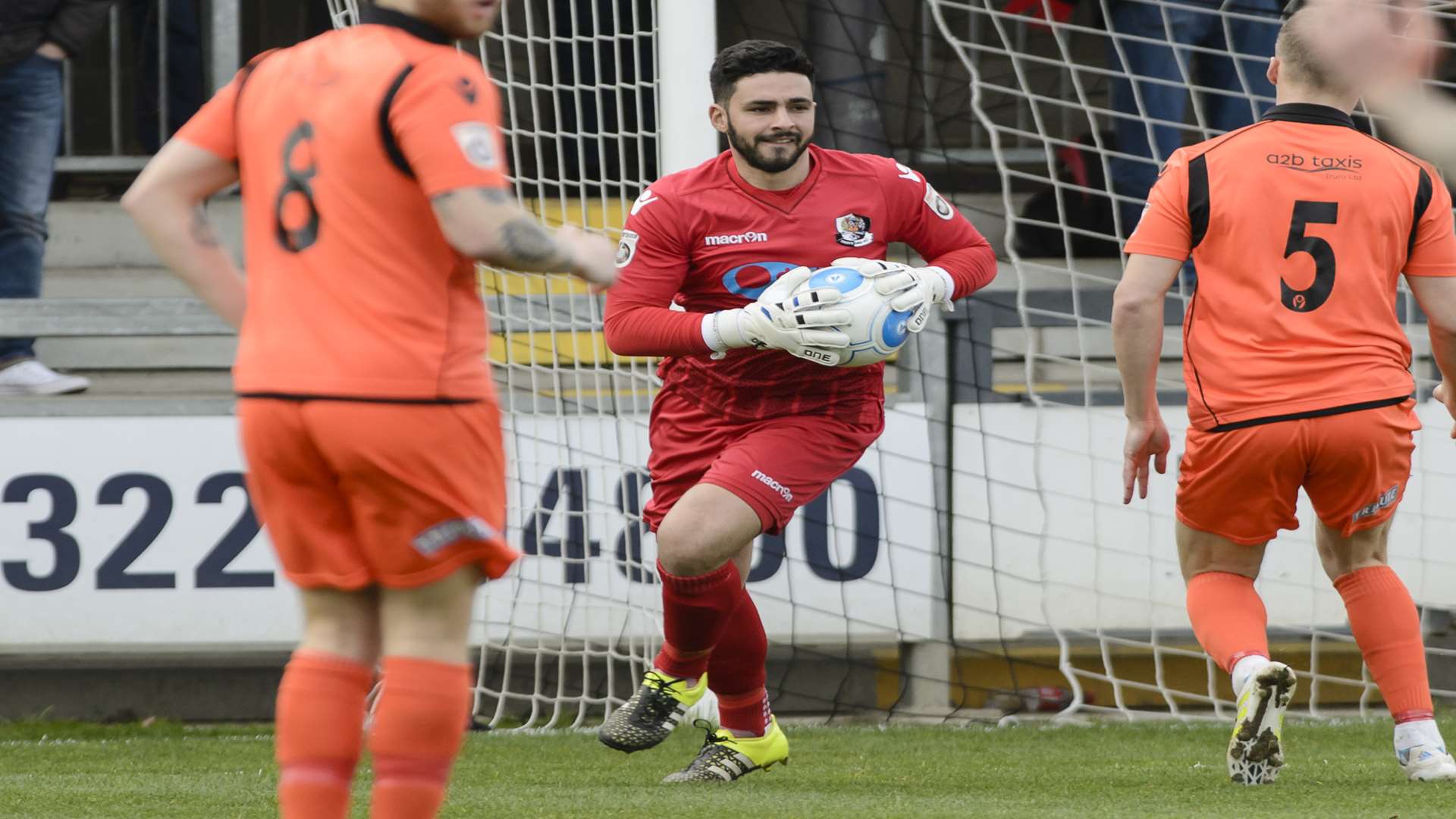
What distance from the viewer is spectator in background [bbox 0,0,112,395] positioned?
6172 mm

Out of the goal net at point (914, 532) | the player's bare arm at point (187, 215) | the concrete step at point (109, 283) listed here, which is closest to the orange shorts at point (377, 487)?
the player's bare arm at point (187, 215)

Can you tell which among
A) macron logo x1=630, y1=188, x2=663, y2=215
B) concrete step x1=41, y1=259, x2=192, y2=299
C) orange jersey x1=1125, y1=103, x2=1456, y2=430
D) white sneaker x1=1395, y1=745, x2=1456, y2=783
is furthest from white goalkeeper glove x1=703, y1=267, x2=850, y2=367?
concrete step x1=41, y1=259, x2=192, y2=299

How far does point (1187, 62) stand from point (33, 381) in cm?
410

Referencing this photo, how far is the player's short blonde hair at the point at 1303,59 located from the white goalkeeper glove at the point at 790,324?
1063mm

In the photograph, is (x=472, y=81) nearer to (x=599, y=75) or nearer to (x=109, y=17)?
(x=599, y=75)

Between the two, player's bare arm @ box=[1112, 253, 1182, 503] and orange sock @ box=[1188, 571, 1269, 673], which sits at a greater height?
player's bare arm @ box=[1112, 253, 1182, 503]

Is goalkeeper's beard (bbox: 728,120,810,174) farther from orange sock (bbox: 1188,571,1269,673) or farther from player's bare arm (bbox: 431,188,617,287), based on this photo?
player's bare arm (bbox: 431,188,617,287)

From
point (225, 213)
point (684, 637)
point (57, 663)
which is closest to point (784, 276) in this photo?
point (684, 637)

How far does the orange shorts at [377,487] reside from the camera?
2428 millimetres

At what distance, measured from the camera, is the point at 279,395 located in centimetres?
246

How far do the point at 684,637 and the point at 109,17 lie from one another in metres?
5.05

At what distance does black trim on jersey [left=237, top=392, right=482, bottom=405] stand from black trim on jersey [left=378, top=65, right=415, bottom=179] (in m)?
0.30

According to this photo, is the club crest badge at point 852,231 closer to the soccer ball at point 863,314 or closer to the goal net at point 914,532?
the soccer ball at point 863,314

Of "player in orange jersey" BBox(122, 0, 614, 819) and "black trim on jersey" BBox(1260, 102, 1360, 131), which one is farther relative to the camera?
"black trim on jersey" BBox(1260, 102, 1360, 131)
